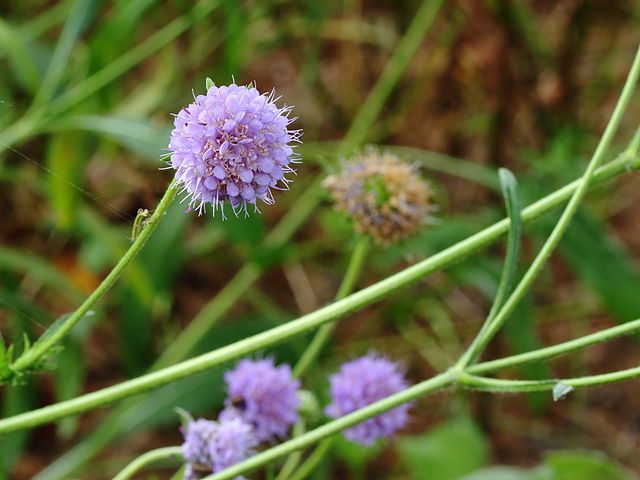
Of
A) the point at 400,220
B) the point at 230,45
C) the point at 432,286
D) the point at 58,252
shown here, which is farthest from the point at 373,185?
the point at 58,252

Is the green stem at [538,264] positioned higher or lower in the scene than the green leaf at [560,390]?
higher

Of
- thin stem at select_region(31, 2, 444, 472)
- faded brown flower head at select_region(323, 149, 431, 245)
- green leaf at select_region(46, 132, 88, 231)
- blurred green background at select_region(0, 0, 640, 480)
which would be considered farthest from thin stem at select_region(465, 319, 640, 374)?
green leaf at select_region(46, 132, 88, 231)

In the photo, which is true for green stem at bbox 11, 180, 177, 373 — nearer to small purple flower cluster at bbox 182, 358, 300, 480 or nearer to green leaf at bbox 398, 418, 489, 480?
small purple flower cluster at bbox 182, 358, 300, 480

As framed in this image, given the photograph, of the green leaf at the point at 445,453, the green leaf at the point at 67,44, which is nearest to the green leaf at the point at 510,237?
the green leaf at the point at 67,44

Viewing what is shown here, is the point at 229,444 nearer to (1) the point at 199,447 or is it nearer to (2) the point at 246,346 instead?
(1) the point at 199,447

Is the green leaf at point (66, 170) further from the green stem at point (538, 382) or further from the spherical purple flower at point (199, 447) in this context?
the green stem at point (538, 382)

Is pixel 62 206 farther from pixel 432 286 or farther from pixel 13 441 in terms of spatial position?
pixel 432 286

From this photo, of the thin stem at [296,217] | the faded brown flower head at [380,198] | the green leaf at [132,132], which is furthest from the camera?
the thin stem at [296,217]
